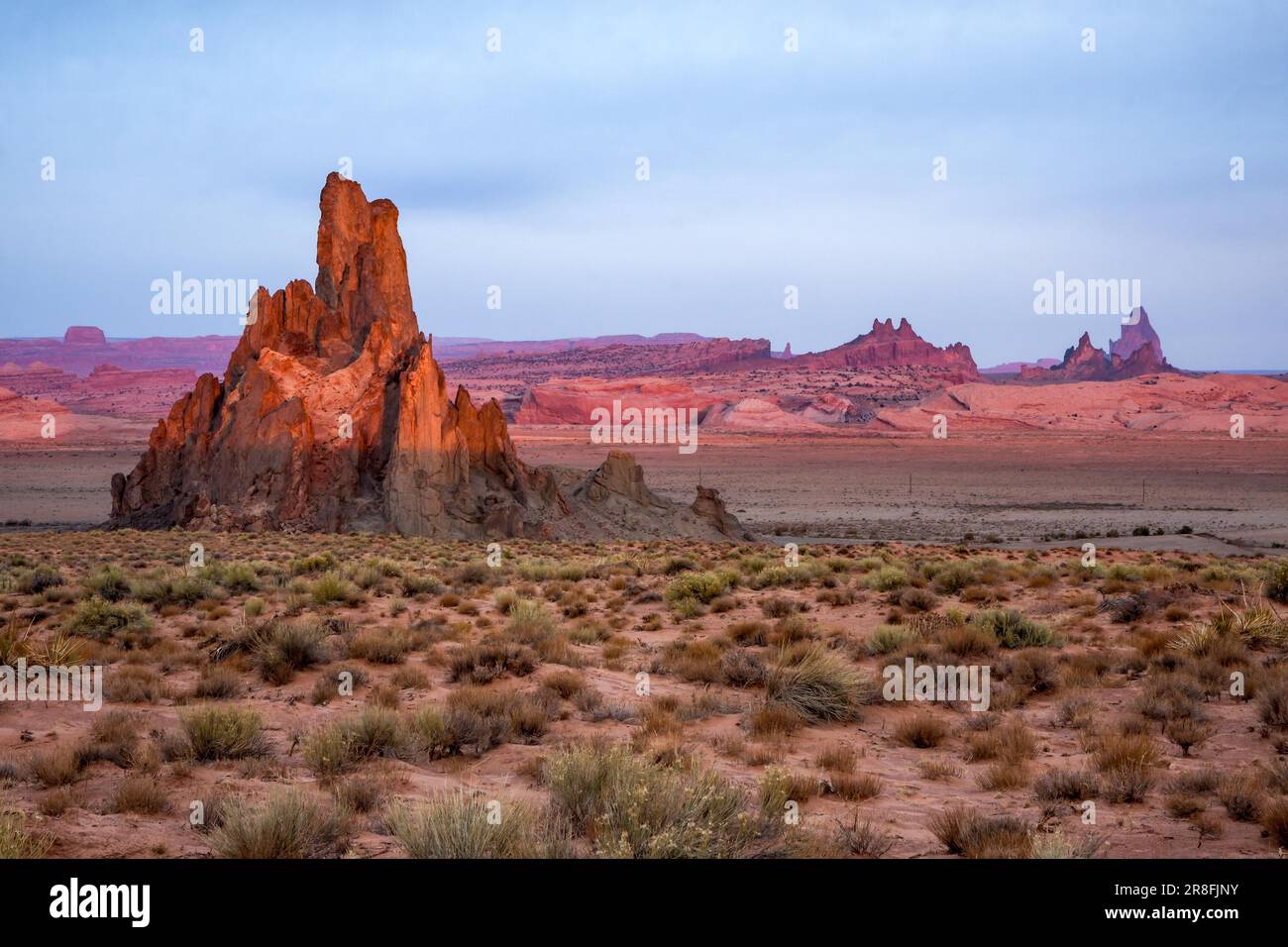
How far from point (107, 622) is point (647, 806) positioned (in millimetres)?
9288

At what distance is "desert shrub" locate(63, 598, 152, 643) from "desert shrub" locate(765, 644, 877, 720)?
7425 mm

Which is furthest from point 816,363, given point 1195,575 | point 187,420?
point 1195,575

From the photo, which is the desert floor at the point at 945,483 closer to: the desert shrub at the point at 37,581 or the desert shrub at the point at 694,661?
the desert shrub at the point at 694,661

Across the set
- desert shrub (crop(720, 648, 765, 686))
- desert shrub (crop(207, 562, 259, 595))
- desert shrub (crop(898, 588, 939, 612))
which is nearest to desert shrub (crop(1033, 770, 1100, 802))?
desert shrub (crop(720, 648, 765, 686))

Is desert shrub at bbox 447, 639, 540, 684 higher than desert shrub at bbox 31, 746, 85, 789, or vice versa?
desert shrub at bbox 31, 746, 85, 789

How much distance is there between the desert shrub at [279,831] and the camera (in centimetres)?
491

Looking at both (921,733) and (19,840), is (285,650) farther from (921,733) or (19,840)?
(921,733)

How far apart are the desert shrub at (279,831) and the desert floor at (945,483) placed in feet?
120

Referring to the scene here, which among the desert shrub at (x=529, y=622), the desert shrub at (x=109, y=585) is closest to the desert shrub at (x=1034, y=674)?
Result: the desert shrub at (x=529, y=622)

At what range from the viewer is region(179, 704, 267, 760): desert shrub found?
7.01 meters

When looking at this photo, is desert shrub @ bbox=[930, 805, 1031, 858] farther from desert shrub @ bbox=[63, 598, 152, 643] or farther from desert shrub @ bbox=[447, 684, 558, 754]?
desert shrub @ bbox=[63, 598, 152, 643]

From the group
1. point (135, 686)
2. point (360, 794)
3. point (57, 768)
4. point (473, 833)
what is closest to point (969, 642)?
point (360, 794)

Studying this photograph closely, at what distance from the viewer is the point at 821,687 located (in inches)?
355

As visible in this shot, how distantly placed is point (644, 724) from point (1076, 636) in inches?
254
